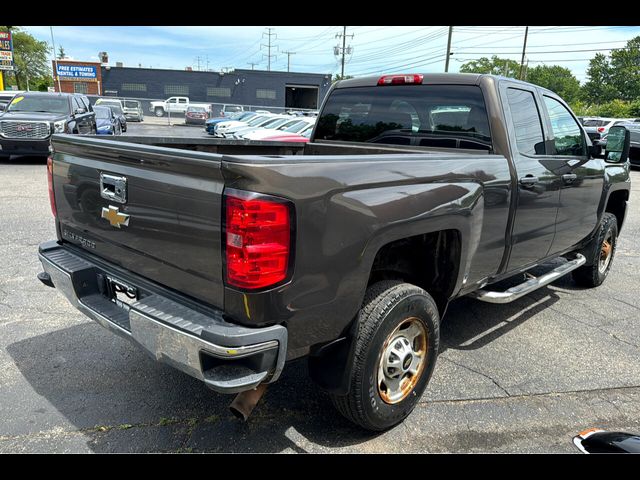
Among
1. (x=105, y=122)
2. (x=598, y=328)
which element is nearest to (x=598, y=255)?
(x=598, y=328)

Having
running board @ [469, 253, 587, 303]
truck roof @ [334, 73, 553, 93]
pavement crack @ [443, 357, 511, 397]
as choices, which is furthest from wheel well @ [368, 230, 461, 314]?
truck roof @ [334, 73, 553, 93]

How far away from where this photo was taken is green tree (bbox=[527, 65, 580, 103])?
107 meters

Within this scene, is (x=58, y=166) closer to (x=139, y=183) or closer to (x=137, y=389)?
(x=139, y=183)

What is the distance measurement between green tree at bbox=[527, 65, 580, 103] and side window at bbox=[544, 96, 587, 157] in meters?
113

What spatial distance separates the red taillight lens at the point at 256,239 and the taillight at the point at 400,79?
2401 mm

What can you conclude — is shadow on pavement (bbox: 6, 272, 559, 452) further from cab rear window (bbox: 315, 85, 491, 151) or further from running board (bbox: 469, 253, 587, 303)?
cab rear window (bbox: 315, 85, 491, 151)

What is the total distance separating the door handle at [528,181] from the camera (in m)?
3.61

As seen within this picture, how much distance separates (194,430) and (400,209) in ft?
5.67

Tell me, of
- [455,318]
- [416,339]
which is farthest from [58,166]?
[455,318]

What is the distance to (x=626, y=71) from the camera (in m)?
82.7

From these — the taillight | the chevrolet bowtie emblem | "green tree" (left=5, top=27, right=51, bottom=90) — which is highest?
"green tree" (left=5, top=27, right=51, bottom=90)

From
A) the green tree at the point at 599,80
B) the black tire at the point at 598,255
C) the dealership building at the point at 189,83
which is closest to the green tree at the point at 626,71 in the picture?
the green tree at the point at 599,80

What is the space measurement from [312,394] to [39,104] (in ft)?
45.5

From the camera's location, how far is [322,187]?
7.36ft
